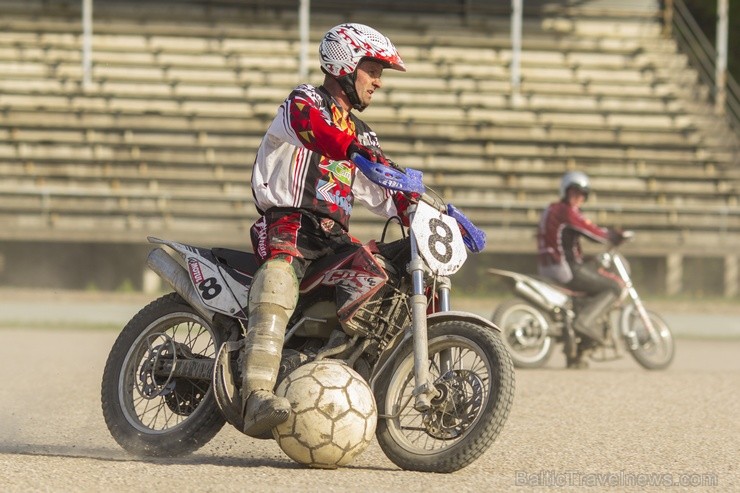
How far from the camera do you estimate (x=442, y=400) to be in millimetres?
6293

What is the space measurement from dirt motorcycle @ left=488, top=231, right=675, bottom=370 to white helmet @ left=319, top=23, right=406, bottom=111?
22.8 feet

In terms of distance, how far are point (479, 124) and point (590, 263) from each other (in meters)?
10.5

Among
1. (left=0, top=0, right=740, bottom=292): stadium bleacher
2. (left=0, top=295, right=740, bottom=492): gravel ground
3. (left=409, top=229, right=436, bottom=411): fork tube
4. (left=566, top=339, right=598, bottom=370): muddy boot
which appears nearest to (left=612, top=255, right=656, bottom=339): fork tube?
(left=566, top=339, right=598, bottom=370): muddy boot

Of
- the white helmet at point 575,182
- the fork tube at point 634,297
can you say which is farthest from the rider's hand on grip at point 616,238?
the white helmet at point 575,182

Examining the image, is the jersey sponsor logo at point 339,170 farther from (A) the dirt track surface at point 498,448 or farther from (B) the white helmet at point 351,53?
(A) the dirt track surface at point 498,448

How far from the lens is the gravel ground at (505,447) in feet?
20.0

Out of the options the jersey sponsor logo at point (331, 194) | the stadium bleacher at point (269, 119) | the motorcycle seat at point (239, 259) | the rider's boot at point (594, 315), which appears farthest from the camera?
the stadium bleacher at point (269, 119)

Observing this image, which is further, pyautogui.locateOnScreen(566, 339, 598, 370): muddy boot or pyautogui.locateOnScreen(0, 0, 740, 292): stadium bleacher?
pyautogui.locateOnScreen(0, 0, 740, 292): stadium bleacher

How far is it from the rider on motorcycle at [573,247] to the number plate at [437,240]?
297 inches

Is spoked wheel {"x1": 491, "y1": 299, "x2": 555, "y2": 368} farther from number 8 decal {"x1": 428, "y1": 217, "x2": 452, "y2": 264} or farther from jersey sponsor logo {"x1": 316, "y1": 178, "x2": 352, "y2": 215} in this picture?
number 8 decal {"x1": 428, "y1": 217, "x2": 452, "y2": 264}

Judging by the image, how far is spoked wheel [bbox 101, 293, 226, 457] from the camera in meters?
6.72

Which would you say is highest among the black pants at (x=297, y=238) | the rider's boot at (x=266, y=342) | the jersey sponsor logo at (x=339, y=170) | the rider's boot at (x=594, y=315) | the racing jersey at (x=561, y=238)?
→ the jersey sponsor logo at (x=339, y=170)

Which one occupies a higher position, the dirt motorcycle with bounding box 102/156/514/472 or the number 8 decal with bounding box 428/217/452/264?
the number 8 decal with bounding box 428/217/452/264

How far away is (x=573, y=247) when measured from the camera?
14234mm
